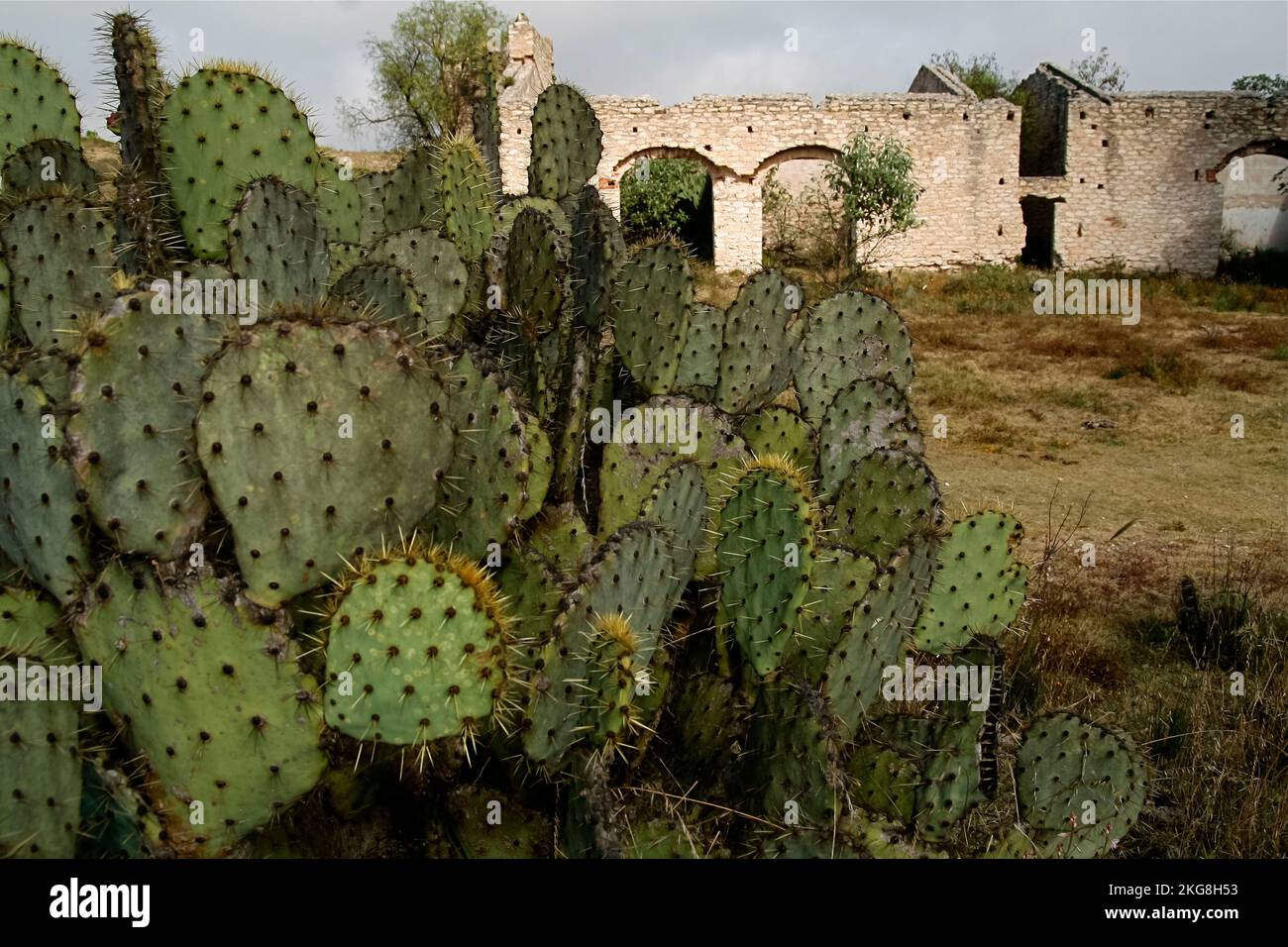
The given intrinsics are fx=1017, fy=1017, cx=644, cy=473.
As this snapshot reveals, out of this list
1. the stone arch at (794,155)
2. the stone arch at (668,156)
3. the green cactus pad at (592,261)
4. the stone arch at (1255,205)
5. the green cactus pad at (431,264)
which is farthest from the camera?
the stone arch at (1255,205)

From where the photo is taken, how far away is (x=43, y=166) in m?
3.15

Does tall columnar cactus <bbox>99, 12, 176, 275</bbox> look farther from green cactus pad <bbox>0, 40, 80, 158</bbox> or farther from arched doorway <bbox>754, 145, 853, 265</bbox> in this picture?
arched doorway <bbox>754, 145, 853, 265</bbox>

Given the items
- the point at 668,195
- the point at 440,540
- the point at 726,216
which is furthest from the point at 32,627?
the point at 668,195

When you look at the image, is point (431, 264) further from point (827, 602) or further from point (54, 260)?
point (827, 602)

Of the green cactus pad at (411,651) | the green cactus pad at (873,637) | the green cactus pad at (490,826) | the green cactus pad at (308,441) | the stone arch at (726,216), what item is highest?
the stone arch at (726,216)

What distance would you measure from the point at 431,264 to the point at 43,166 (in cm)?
121

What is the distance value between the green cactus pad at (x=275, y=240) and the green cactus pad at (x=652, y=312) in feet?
3.97

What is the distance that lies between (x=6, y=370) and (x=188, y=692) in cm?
68

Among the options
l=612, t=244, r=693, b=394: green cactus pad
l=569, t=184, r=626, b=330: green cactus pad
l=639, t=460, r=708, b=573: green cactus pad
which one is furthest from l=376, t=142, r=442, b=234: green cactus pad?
l=639, t=460, r=708, b=573: green cactus pad

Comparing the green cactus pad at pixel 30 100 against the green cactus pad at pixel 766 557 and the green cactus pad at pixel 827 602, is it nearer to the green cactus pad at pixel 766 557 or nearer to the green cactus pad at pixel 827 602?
the green cactus pad at pixel 766 557

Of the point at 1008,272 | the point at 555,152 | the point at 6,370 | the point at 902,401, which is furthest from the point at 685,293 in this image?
the point at 1008,272

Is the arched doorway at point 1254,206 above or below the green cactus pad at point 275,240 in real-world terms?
above

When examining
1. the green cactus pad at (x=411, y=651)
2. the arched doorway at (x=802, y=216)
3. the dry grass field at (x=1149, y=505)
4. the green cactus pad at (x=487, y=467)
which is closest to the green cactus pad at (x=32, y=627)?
the green cactus pad at (x=411, y=651)

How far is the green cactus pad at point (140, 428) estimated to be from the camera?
1.79 metres
